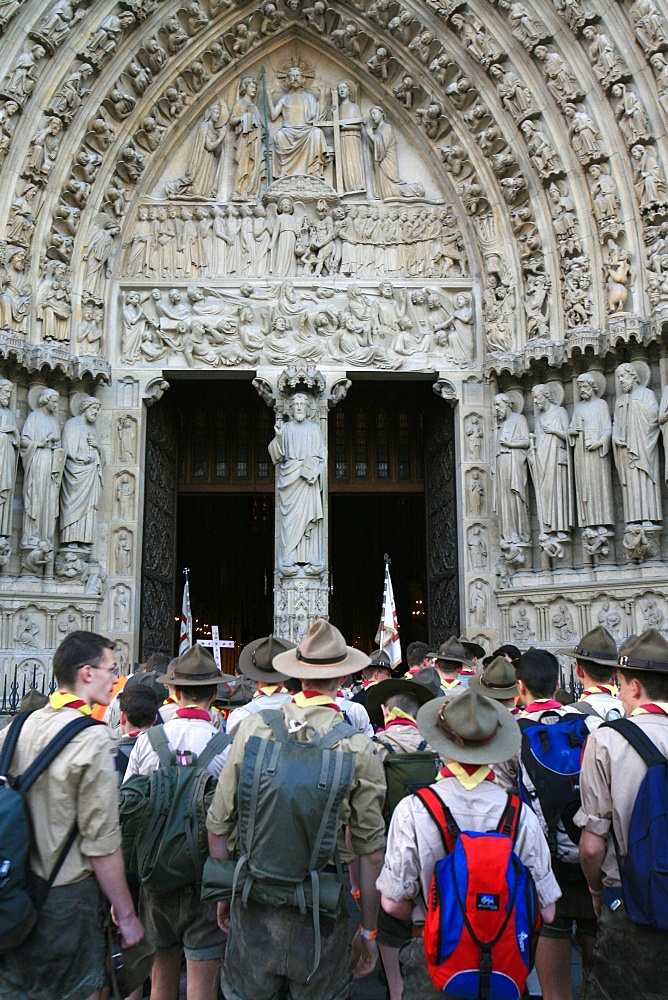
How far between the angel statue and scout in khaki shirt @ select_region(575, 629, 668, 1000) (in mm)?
11217

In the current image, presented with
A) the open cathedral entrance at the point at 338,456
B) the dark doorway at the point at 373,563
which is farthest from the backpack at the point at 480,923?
the dark doorway at the point at 373,563

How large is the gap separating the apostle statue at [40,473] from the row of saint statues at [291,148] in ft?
13.5

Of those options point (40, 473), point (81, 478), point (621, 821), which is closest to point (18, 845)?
point (621, 821)

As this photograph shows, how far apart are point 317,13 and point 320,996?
1300 centimetres

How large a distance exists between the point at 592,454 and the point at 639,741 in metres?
8.28

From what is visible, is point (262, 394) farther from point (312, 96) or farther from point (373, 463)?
point (312, 96)

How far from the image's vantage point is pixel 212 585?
2078cm

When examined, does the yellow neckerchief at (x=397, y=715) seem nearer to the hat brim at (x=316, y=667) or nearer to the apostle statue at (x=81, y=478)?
the hat brim at (x=316, y=667)

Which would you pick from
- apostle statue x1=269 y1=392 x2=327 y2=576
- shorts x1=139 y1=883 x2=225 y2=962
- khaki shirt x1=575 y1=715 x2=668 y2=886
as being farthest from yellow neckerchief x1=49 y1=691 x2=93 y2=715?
apostle statue x1=269 y1=392 x2=327 y2=576

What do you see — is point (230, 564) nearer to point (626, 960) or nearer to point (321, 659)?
point (321, 659)

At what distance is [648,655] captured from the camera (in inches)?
123

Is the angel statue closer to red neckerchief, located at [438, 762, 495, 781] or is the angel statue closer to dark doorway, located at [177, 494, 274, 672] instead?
dark doorway, located at [177, 494, 274, 672]

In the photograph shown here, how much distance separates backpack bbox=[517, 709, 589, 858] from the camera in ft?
11.6

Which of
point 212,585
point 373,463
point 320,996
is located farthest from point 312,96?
point 320,996
